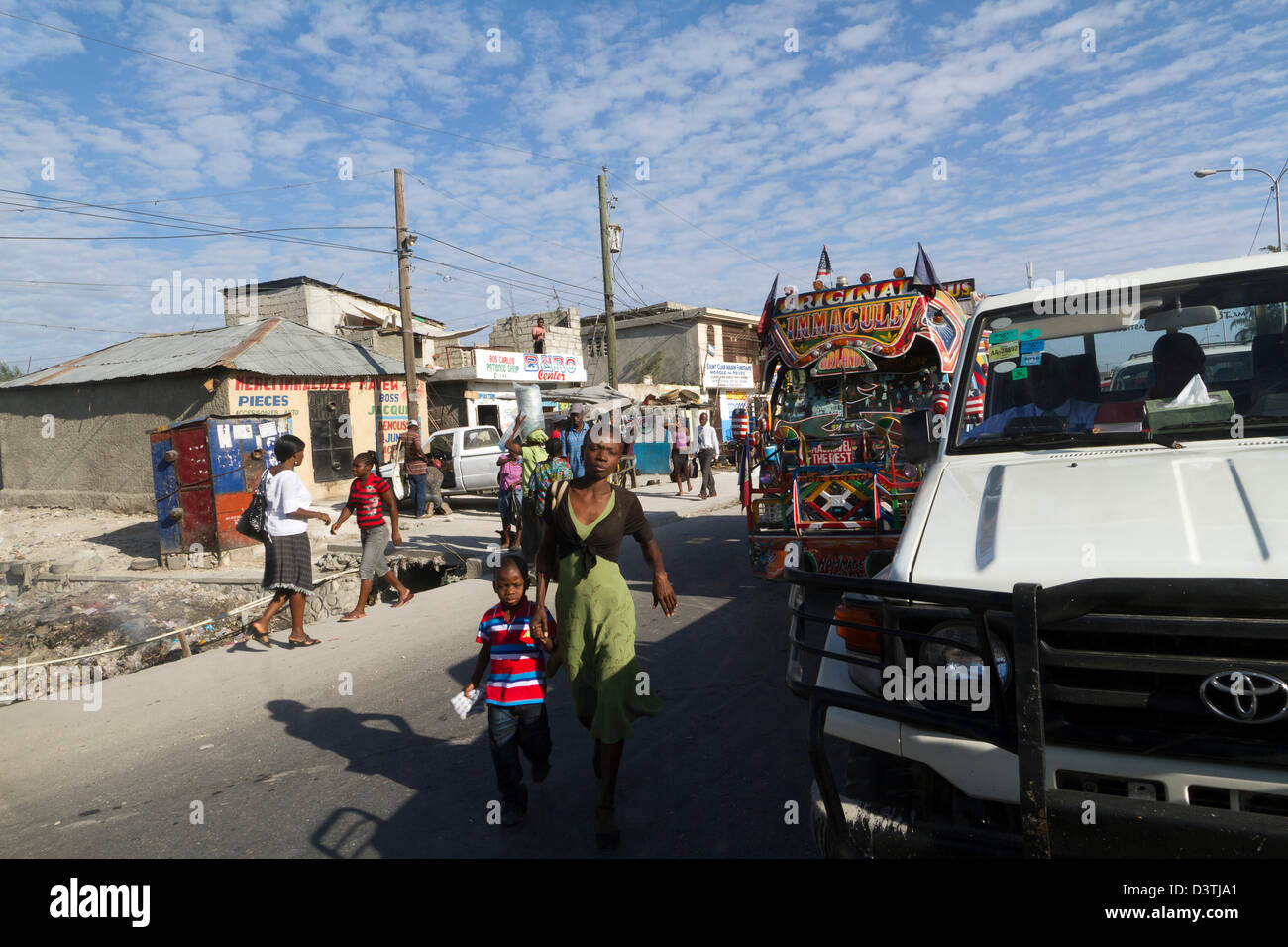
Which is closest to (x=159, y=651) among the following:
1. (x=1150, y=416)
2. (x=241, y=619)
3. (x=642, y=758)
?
(x=241, y=619)

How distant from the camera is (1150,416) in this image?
3.40 metres

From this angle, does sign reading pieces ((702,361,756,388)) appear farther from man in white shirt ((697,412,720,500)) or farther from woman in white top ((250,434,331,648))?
woman in white top ((250,434,331,648))

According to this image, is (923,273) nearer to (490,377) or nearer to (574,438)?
(574,438)

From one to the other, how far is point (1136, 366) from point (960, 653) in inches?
87.4

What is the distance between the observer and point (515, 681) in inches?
151

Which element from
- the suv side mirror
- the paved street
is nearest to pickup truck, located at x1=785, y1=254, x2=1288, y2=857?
the suv side mirror

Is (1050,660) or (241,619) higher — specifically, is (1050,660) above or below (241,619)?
above

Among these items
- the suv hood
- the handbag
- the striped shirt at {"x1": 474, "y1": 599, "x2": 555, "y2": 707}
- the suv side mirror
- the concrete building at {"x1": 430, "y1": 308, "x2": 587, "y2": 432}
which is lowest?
the striped shirt at {"x1": 474, "y1": 599, "x2": 555, "y2": 707}

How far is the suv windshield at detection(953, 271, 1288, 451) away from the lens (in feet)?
10.8

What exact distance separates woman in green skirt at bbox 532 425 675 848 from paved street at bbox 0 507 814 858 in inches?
18.1

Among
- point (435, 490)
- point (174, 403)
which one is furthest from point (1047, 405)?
point (174, 403)
